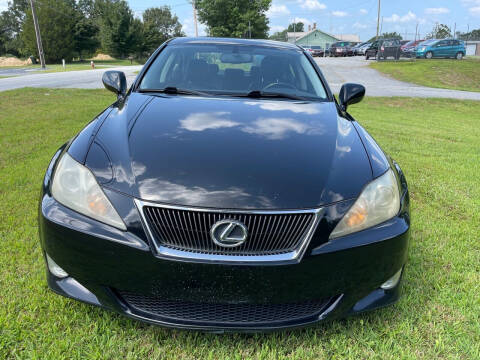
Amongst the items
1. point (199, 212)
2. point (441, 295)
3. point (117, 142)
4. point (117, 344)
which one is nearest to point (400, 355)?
point (441, 295)

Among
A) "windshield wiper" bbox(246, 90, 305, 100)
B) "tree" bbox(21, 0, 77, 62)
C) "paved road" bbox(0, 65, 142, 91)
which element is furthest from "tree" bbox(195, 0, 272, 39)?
"windshield wiper" bbox(246, 90, 305, 100)

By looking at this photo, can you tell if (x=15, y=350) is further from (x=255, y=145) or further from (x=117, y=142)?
(x=255, y=145)

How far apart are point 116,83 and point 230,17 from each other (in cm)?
5326

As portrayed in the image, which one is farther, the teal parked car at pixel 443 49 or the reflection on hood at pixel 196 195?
the teal parked car at pixel 443 49

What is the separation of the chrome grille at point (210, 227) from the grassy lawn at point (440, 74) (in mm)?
18407

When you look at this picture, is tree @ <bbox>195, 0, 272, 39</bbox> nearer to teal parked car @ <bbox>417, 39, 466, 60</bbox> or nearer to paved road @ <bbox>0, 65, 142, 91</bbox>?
teal parked car @ <bbox>417, 39, 466, 60</bbox>

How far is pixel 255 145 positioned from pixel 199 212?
553 mm

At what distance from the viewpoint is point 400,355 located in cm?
Result: 179

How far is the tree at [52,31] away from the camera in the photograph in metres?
50.3

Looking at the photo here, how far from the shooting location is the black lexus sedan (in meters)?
1.52

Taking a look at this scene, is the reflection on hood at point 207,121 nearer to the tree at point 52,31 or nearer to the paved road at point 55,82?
the paved road at point 55,82

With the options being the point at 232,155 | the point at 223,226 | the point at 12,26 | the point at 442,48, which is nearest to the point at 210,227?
the point at 223,226

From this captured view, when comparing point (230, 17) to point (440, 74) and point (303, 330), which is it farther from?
point (303, 330)

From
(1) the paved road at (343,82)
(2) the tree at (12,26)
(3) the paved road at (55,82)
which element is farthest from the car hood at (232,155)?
(2) the tree at (12,26)
